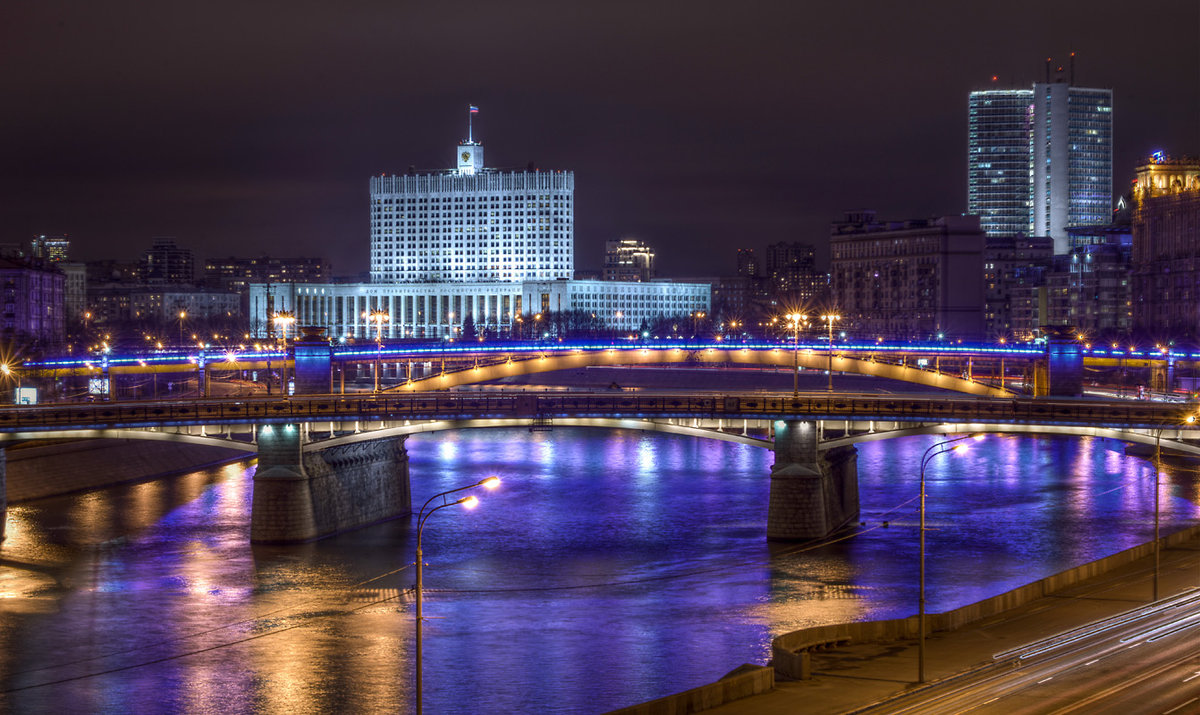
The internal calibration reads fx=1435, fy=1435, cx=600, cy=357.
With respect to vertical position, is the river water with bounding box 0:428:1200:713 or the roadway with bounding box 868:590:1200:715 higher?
the roadway with bounding box 868:590:1200:715

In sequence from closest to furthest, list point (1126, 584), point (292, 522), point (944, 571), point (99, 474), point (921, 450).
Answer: point (1126, 584), point (944, 571), point (292, 522), point (99, 474), point (921, 450)

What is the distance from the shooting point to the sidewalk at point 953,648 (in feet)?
128

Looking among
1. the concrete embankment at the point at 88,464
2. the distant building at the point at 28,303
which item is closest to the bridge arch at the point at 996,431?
the concrete embankment at the point at 88,464

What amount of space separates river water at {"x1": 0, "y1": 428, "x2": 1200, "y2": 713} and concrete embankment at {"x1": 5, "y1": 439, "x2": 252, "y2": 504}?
2.28 meters

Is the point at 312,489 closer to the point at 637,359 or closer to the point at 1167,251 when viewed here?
the point at 637,359

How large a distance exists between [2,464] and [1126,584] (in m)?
55.7

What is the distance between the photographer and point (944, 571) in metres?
64.1

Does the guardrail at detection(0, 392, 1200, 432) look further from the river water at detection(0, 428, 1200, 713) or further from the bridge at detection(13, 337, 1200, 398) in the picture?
the bridge at detection(13, 337, 1200, 398)

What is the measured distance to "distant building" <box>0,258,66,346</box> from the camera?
161000mm

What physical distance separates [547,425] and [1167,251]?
133 m

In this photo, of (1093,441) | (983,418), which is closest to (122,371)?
(983,418)

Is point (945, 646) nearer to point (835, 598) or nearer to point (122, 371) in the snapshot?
point (835, 598)

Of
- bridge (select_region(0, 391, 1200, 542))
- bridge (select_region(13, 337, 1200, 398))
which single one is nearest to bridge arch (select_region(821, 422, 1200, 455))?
bridge (select_region(0, 391, 1200, 542))

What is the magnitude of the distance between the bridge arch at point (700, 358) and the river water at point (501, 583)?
18.0 m
